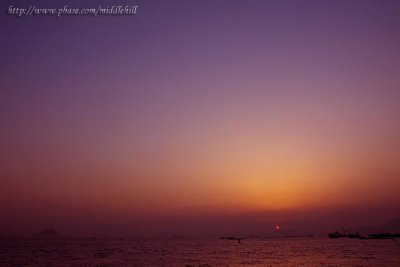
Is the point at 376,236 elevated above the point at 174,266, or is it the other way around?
the point at 376,236

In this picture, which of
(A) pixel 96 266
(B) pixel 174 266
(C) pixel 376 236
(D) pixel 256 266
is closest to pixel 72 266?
(A) pixel 96 266

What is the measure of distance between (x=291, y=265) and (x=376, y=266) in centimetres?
1262

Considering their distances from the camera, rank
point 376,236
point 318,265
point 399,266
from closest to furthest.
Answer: point 399,266 → point 318,265 → point 376,236

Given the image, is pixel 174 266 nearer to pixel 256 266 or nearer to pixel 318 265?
pixel 256 266

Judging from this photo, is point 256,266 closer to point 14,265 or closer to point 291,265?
point 291,265

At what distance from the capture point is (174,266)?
209 ft

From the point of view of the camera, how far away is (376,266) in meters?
57.2

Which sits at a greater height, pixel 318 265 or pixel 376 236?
pixel 376 236

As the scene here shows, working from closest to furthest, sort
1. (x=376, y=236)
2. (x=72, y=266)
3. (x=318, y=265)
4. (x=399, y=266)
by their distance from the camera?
(x=399, y=266), (x=318, y=265), (x=72, y=266), (x=376, y=236)

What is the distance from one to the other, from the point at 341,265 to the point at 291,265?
7696 mm

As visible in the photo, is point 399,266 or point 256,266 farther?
point 256,266

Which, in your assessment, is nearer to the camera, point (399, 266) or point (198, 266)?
point (399, 266)

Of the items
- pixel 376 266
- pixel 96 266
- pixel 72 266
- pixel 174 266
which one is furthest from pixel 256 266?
pixel 72 266

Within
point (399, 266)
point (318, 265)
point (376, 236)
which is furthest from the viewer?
point (376, 236)
